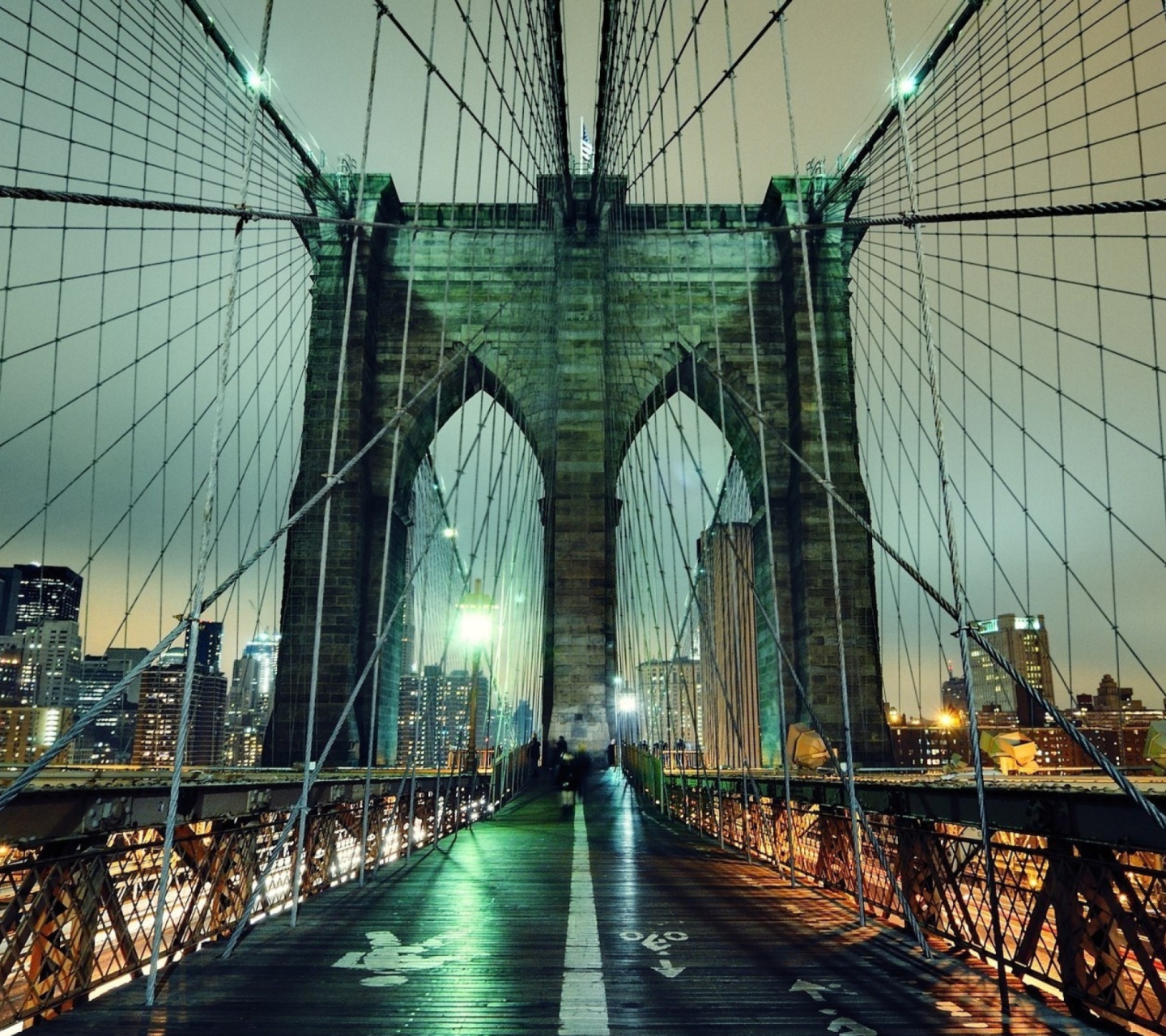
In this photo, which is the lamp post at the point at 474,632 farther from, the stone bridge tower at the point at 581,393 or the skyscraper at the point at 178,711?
the skyscraper at the point at 178,711

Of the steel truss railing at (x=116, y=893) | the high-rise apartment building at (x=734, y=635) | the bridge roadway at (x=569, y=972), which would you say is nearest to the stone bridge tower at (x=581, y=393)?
the high-rise apartment building at (x=734, y=635)

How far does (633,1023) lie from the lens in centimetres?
290

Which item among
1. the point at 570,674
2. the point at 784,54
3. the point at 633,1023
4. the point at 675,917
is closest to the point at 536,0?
the point at 784,54

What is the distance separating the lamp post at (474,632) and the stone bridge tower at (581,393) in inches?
207

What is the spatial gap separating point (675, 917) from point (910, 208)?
3.93 m

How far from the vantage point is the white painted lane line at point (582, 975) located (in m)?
2.92

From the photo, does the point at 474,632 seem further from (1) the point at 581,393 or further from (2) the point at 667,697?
(1) the point at 581,393

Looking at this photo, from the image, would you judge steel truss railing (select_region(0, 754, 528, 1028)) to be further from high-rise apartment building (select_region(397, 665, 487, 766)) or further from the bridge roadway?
high-rise apartment building (select_region(397, 665, 487, 766))

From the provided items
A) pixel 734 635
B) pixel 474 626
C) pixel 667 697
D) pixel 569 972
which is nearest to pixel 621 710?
pixel 734 635

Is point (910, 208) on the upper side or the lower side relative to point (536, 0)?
lower

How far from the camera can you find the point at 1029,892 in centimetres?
387

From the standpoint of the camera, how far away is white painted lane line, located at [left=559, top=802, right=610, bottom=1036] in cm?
292

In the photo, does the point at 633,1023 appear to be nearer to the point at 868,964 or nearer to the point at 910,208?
the point at 868,964

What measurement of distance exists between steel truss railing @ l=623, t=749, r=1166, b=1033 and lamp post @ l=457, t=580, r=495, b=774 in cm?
346
